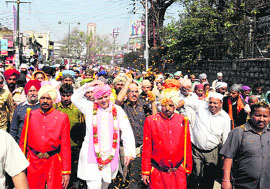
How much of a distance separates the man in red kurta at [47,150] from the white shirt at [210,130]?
2.08 meters

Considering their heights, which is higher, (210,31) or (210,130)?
(210,31)

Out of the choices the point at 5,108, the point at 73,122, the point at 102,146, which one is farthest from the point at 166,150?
the point at 5,108

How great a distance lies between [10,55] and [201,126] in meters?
38.7

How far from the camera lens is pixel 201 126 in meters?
4.84

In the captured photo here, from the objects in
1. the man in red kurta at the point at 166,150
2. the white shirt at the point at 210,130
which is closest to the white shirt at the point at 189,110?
the white shirt at the point at 210,130

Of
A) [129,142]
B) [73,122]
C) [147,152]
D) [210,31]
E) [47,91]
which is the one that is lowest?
[147,152]

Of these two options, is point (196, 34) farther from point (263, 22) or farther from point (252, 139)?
point (252, 139)

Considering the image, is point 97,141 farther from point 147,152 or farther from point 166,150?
point 166,150

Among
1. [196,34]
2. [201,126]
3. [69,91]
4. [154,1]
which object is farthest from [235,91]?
[154,1]

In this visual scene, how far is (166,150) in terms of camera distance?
13.3 ft

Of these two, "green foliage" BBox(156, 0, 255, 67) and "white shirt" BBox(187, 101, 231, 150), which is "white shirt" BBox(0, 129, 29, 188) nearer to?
"white shirt" BBox(187, 101, 231, 150)

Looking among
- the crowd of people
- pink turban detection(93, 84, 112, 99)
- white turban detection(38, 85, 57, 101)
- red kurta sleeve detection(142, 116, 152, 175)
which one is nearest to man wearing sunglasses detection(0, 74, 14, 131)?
the crowd of people

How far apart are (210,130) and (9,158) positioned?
3.23 metres

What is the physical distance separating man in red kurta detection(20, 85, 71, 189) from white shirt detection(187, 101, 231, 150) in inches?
81.8
